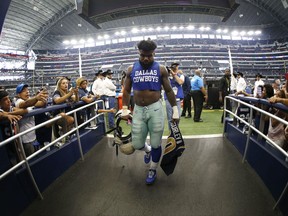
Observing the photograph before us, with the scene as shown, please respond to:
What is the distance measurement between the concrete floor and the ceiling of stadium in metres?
2.54

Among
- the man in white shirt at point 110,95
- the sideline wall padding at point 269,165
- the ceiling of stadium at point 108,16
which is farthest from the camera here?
the man in white shirt at point 110,95

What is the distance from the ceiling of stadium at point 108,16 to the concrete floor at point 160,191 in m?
2.54

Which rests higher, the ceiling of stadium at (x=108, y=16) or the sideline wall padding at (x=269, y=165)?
the ceiling of stadium at (x=108, y=16)

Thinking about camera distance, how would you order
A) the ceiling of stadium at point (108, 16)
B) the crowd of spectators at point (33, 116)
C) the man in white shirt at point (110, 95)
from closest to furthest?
the crowd of spectators at point (33, 116), the ceiling of stadium at point (108, 16), the man in white shirt at point (110, 95)

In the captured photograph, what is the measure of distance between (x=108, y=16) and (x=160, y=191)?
2.83m

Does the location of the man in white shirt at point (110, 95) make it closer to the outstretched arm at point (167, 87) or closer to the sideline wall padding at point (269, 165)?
the outstretched arm at point (167, 87)

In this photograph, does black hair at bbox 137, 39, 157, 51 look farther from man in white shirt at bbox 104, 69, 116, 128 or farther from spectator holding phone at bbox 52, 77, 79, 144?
man in white shirt at bbox 104, 69, 116, 128

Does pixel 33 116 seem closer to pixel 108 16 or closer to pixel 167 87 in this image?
pixel 108 16

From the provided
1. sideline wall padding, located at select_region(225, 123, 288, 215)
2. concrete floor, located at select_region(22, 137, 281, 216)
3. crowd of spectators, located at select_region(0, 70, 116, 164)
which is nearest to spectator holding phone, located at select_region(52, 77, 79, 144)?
crowd of spectators, located at select_region(0, 70, 116, 164)

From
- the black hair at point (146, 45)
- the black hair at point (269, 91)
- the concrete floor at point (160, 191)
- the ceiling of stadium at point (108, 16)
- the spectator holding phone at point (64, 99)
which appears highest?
the ceiling of stadium at point (108, 16)

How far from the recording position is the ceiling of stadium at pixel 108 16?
3.02 m

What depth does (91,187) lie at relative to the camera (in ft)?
8.18

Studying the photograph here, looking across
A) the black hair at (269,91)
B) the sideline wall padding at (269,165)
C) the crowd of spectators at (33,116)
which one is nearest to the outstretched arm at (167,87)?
the sideline wall padding at (269,165)

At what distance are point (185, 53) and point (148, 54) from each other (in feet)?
128
